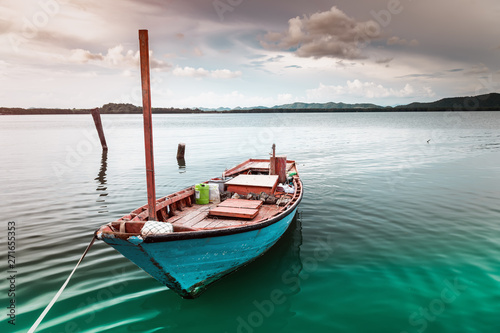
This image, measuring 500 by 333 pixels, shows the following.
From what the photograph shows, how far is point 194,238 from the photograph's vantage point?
6090 millimetres

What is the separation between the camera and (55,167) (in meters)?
23.7

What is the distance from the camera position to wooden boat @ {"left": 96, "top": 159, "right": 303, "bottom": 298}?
5.91 meters

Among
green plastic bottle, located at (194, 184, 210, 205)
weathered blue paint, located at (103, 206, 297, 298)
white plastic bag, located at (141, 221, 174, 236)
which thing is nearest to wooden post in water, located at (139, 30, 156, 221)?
white plastic bag, located at (141, 221, 174, 236)

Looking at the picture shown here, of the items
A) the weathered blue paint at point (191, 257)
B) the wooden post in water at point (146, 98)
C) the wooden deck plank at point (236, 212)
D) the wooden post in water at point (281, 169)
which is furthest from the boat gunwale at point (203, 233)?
the wooden post in water at point (281, 169)

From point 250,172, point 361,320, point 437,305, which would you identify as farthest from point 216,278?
point 250,172

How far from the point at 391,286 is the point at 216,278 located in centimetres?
469

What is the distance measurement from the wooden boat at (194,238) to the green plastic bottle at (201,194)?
326 millimetres
